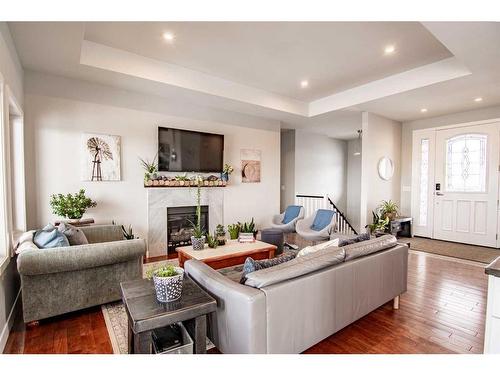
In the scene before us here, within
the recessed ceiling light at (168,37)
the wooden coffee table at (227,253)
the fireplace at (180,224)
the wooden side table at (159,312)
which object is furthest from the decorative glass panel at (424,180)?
the wooden side table at (159,312)

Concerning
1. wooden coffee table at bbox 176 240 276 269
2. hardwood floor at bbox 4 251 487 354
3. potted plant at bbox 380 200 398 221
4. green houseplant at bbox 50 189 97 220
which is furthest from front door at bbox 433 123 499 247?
green houseplant at bbox 50 189 97 220

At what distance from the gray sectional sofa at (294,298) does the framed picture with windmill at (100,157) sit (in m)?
2.72

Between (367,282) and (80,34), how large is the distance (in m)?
3.54

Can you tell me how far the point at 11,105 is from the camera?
283 centimetres

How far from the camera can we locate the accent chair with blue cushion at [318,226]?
15.1 feet

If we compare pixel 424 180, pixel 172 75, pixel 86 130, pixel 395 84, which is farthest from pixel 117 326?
pixel 424 180

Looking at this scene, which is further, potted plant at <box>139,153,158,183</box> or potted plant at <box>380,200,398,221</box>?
potted plant at <box>380,200,398,221</box>

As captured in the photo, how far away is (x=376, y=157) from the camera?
18.5 ft

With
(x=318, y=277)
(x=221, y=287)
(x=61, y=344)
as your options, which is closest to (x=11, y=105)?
(x=61, y=344)

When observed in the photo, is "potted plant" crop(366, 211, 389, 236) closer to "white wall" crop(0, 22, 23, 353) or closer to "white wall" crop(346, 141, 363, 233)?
"white wall" crop(346, 141, 363, 233)

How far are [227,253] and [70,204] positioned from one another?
2179mm

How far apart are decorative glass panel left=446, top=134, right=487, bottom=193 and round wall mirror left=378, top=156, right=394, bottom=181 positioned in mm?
1069

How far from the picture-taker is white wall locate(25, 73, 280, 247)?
3.62 metres

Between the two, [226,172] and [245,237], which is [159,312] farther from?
[226,172]
